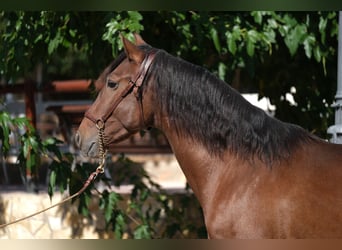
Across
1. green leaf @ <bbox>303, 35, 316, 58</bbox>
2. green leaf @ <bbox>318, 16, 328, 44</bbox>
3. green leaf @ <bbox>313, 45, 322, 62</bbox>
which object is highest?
green leaf @ <bbox>318, 16, 328, 44</bbox>

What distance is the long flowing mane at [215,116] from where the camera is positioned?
2.46 meters

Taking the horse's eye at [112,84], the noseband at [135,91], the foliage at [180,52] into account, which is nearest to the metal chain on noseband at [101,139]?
the noseband at [135,91]

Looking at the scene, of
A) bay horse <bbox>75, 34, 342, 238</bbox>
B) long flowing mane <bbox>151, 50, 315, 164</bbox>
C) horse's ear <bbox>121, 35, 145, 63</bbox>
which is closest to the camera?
bay horse <bbox>75, 34, 342, 238</bbox>

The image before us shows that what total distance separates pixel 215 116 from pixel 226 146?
0.15 metres

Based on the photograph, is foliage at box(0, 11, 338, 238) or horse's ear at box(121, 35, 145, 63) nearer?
horse's ear at box(121, 35, 145, 63)

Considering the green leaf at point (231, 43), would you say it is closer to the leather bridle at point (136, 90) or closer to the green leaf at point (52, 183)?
the leather bridle at point (136, 90)

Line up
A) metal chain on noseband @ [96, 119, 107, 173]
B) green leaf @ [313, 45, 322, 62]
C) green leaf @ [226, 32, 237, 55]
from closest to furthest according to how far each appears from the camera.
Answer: metal chain on noseband @ [96, 119, 107, 173]
green leaf @ [226, 32, 237, 55]
green leaf @ [313, 45, 322, 62]

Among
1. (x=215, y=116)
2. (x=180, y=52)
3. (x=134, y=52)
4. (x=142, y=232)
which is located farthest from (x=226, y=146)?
(x=142, y=232)

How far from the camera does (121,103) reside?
2.76 meters

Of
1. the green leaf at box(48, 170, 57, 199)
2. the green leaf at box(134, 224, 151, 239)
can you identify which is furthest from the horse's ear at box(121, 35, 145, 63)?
the green leaf at box(134, 224, 151, 239)

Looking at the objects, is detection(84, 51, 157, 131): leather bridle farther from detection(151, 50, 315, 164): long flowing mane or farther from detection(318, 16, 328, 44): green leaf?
detection(318, 16, 328, 44): green leaf

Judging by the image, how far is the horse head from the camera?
2.67 m

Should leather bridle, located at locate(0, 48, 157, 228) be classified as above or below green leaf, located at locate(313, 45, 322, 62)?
below

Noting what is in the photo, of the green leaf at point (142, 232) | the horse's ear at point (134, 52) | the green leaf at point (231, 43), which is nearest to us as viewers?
the horse's ear at point (134, 52)
